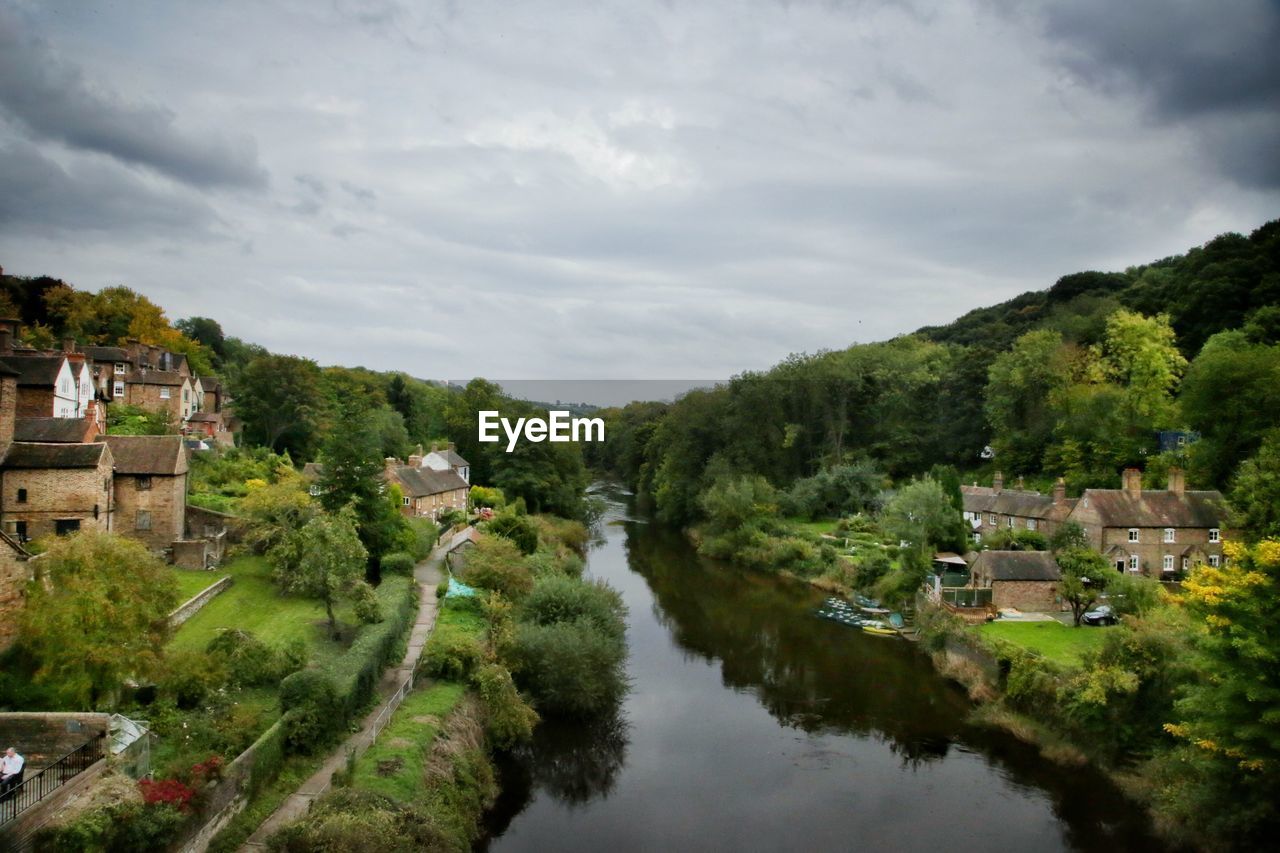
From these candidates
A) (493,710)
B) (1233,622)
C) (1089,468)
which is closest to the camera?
(1233,622)

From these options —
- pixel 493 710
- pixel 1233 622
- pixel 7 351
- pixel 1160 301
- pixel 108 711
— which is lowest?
pixel 493 710

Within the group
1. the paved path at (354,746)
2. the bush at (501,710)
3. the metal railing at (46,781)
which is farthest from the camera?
the bush at (501,710)

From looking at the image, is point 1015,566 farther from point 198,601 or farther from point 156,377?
point 156,377

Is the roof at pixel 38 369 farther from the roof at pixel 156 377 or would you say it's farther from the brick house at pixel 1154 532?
the brick house at pixel 1154 532

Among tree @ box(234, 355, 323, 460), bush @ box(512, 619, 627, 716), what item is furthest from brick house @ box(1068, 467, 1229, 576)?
tree @ box(234, 355, 323, 460)

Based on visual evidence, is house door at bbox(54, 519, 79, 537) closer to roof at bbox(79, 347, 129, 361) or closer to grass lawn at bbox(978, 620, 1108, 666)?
roof at bbox(79, 347, 129, 361)

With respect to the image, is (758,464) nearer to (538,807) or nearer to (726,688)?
(726,688)

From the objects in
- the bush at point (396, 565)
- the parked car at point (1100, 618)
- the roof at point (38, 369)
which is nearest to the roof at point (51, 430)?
the roof at point (38, 369)

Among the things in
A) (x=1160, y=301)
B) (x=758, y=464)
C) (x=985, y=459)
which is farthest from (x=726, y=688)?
(x=1160, y=301)
